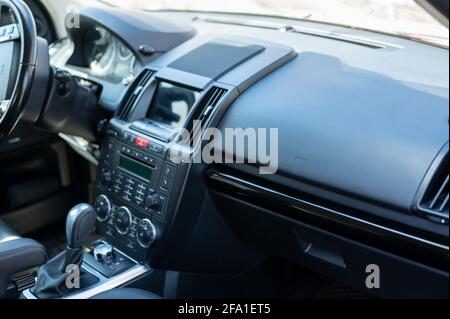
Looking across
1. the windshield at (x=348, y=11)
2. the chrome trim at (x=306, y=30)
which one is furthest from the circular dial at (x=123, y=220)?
the windshield at (x=348, y=11)

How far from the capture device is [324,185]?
59.4 inches

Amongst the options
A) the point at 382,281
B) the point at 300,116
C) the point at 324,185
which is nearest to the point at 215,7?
the point at 300,116

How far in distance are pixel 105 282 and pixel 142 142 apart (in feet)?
1.47

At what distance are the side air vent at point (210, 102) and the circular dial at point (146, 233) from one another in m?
0.38

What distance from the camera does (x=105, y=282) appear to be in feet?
5.65

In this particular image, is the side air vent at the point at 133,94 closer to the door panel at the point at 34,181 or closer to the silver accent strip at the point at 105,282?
the silver accent strip at the point at 105,282

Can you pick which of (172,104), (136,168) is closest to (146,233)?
(136,168)

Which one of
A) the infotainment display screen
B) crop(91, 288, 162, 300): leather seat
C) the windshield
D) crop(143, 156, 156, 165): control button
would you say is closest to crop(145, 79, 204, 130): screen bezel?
the infotainment display screen

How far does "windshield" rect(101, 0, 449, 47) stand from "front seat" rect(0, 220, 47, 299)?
125cm

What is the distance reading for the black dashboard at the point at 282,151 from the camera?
1.42 meters

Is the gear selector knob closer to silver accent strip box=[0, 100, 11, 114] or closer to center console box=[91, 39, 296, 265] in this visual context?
center console box=[91, 39, 296, 265]

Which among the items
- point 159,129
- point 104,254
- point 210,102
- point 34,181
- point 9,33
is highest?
point 9,33

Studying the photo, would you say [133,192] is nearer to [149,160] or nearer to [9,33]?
[149,160]
